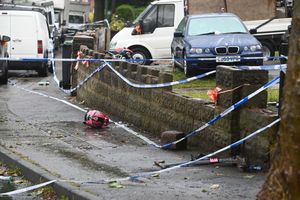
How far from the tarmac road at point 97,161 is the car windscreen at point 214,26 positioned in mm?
4796

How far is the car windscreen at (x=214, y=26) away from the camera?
19578mm

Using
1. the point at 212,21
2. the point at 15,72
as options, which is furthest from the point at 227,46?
the point at 15,72

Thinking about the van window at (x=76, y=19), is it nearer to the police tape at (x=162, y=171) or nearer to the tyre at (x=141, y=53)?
the tyre at (x=141, y=53)

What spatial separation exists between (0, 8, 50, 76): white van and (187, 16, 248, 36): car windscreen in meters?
8.78

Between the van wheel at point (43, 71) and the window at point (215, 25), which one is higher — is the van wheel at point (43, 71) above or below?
below

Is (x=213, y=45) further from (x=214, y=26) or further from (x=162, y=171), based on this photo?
(x=162, y=171)

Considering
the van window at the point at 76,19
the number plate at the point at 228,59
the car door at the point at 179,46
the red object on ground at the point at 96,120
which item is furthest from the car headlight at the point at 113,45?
the van window at the point at 76,19

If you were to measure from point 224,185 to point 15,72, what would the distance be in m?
22.5

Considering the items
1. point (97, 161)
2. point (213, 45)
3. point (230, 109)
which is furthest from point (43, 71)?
point (230, 109)

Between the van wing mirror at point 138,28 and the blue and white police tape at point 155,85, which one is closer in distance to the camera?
the blue and white police tape at point 155,85

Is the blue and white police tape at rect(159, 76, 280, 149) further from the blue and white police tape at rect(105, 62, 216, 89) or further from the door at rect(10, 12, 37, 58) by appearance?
the door at rect(10, 12, 37, 58)

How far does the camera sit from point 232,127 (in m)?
10.1

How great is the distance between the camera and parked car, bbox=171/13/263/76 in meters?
18.1

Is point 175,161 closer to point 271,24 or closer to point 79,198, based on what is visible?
point 79,198
